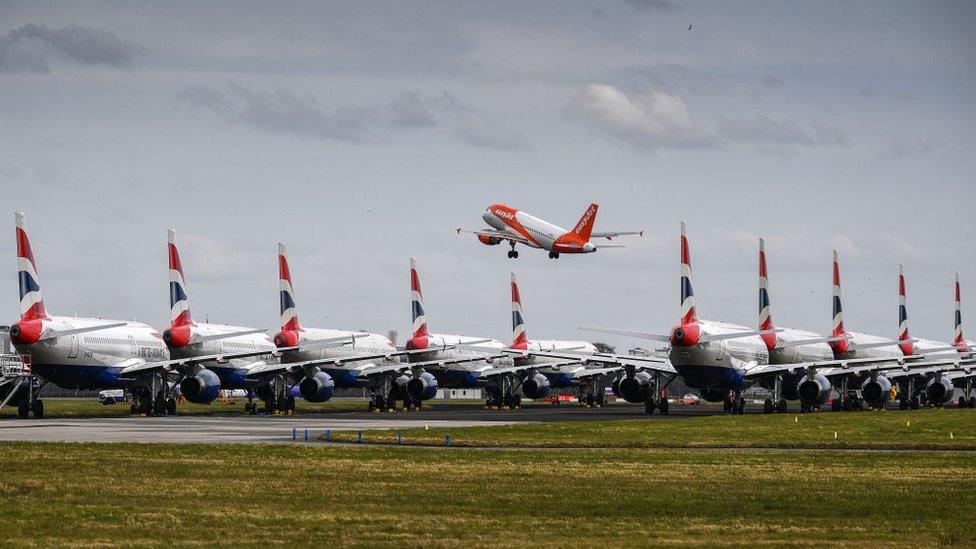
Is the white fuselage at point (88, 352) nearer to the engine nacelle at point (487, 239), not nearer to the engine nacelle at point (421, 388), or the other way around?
the engine nacelle at point (421, 388)

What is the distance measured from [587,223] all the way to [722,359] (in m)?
28.9

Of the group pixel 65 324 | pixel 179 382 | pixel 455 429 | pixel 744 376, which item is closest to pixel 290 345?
pixel 179 382

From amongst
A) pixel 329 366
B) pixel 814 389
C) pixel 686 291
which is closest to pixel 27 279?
pixel 329 366

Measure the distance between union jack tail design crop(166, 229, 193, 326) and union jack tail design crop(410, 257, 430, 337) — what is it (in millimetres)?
25879

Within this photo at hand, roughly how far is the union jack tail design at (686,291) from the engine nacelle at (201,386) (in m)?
28.5

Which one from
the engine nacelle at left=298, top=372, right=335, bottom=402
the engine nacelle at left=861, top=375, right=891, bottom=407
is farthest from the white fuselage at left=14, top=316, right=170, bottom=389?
the engine nacelle at left=861, top=375, right=891, bottom=407

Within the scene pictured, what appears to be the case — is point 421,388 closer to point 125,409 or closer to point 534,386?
point 534,386

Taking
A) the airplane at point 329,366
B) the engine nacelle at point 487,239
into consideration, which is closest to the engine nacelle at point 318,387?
the airplane at point 329,366

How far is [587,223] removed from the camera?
115 metres

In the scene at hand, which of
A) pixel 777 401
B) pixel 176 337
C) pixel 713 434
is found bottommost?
pixel 713 434

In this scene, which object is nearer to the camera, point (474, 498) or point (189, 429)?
point (474, 498)

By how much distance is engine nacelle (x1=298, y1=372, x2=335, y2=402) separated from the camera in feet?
318

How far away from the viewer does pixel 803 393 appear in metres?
91.2

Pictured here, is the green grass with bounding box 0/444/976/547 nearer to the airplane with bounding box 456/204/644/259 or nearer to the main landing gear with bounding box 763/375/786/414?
the main landing gear with bounding box 763/375/786/414
